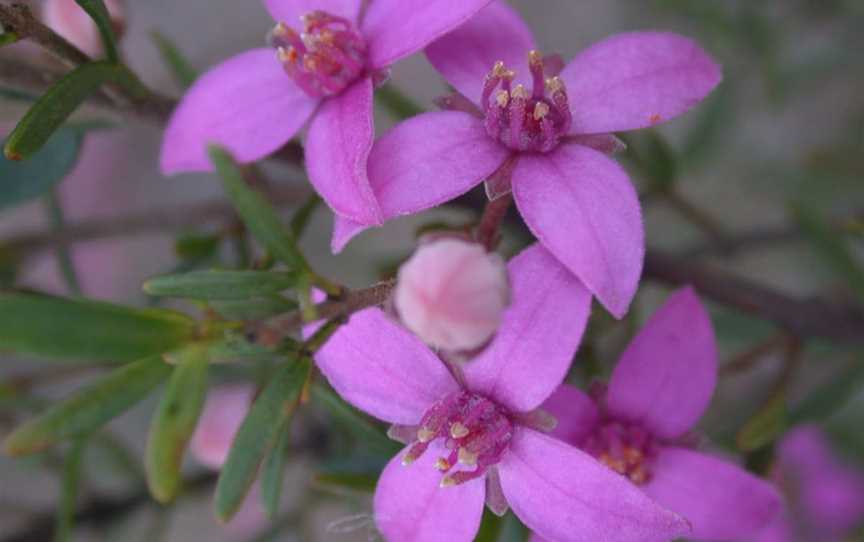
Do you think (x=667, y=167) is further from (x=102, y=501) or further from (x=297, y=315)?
(x=102, y=501)

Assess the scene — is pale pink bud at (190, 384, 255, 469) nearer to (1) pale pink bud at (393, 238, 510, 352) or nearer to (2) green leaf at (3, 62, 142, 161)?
(2) green leaf at (3, 62, 142, 161)

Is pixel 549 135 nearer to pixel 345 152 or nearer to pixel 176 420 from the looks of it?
pixel 345 152

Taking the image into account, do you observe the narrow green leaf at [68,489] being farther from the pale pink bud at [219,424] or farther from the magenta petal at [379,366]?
the magenta petal at [379,366]

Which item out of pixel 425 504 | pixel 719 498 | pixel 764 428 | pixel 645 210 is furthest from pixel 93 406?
pixel 645 210

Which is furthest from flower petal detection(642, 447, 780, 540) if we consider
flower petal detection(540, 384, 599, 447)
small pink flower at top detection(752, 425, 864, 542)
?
small pink flower at top detection(752, 425, 864, 542)

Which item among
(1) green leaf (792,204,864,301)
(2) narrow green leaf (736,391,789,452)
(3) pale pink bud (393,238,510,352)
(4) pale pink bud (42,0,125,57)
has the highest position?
(4) pale pink bud (42,0,125,57)

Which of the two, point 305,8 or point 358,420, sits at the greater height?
point 305,8
